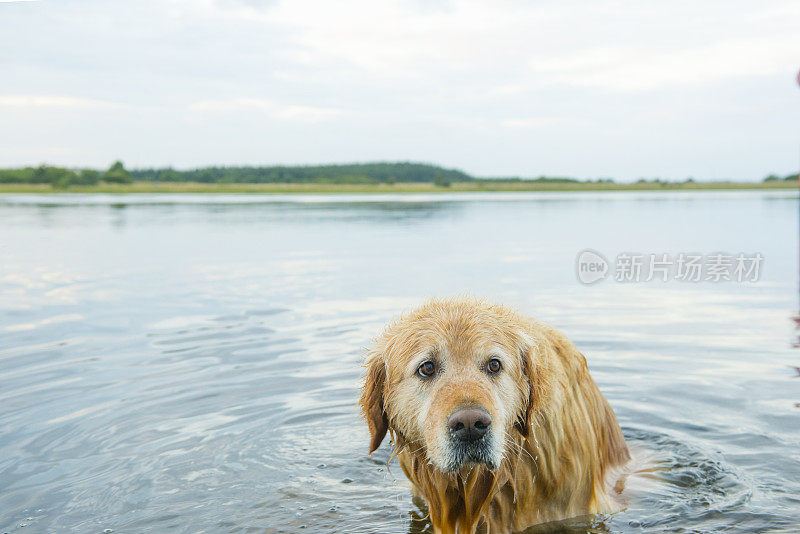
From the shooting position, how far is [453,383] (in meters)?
4.27

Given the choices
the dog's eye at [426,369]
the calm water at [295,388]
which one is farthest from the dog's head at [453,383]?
the calm water at [295,388]

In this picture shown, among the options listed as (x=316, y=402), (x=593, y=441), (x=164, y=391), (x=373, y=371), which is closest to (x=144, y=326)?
(x=164, y=391)

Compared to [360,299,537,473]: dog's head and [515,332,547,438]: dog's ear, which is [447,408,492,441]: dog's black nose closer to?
[360,299,537,473]: dog's head

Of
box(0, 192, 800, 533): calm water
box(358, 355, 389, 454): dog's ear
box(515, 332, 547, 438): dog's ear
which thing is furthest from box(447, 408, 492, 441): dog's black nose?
box(0, 192, 800, 533): calm water

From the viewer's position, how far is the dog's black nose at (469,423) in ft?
13.2

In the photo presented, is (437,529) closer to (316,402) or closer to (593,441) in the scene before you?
Result: (593,441)

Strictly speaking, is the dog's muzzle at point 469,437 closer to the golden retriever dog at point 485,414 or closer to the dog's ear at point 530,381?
the golden retriever dog at point 485,414

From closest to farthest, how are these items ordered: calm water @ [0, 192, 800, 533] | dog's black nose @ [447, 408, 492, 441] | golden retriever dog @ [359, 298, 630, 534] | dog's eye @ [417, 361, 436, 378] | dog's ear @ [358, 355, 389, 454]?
1. dog's black nose @ [447, 408, 492, 441]
2. golden retriever dog @ [359, 298, 630, 534]
3. dog's eye @ [417, 361, 436, 378]
4. dog's ear @ [358, 355, 389, 454]
5. calm water @ [0, 192, 800, 533]

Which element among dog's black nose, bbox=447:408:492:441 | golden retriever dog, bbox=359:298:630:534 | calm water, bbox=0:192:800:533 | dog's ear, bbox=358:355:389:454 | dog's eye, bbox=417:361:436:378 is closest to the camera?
dog's black nose, bbox=447:408:492:441

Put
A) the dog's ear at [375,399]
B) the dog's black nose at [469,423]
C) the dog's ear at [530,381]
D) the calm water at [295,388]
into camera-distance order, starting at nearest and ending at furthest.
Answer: the dog's black nose at [469,423] → the dog's ear at [530,381] → the dog's ear at [375,399] → the calm water at [295,388]

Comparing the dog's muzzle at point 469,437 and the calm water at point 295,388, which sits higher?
the dog's muzzle at point 469,437

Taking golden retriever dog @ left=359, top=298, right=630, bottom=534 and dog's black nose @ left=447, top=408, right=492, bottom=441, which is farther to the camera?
golden retriever dog @ left=359, top=298, right=630, bottom=534

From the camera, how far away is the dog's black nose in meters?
4.02

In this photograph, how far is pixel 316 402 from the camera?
8.24 meters
